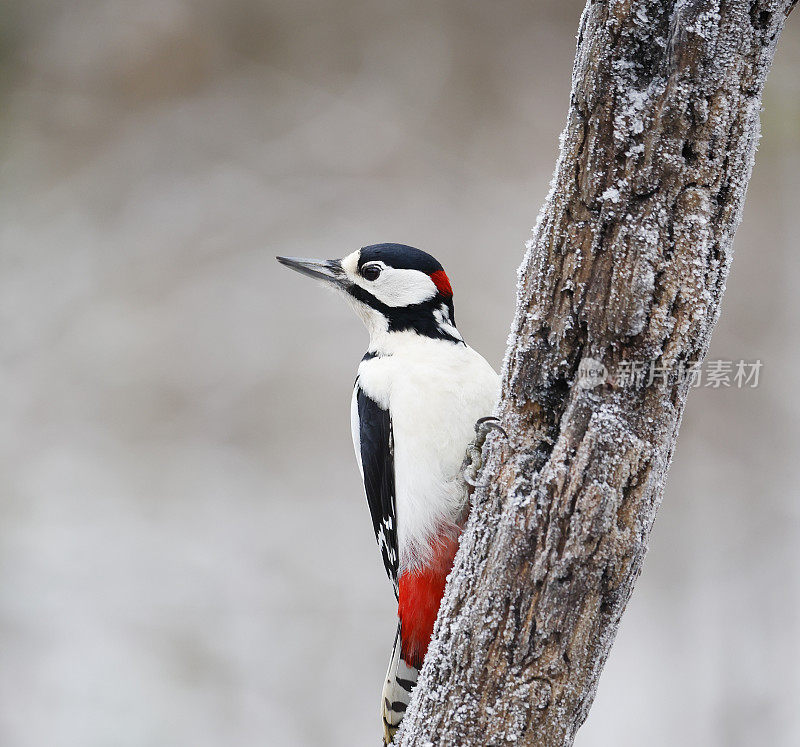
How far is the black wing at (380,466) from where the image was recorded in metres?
1.58

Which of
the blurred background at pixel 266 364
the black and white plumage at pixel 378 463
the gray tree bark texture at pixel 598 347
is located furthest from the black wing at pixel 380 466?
the blurred background at pixel 266 364

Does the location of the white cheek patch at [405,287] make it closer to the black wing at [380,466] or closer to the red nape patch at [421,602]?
the black wing at [380,466]

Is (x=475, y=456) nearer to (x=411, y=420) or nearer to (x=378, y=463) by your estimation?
(x=411, y=420)

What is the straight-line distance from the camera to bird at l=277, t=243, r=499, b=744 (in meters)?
1.48

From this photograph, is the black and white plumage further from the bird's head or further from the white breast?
the bird's head

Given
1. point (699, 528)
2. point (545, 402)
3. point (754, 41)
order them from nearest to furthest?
point (754, 41) → point (545, 402) → point (699, 528)

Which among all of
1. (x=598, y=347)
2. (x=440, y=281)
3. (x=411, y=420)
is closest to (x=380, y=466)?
(x=411, y=420)

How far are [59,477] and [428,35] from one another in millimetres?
2591

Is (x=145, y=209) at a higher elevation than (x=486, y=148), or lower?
lower

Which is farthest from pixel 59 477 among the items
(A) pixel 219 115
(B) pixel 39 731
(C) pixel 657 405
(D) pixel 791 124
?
(D) pixel 791 124

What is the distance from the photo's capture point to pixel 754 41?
3.32ft

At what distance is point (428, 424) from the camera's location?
4.91 feet

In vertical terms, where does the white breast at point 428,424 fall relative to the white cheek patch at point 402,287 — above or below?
below

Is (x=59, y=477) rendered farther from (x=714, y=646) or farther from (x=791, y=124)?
(x=791, y=124)
